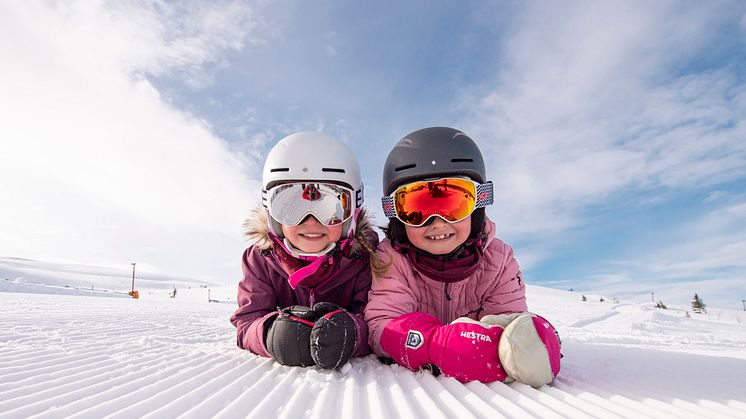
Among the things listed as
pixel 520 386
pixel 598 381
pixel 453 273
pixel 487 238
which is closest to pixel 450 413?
pixel 520 386

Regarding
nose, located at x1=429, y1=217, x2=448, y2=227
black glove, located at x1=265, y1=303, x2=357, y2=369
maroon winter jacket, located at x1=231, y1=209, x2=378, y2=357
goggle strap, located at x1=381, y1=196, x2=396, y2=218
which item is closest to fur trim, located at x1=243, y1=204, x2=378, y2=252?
maroon winter jacket, located at x1=231, y1=209, x2=378, y2=357

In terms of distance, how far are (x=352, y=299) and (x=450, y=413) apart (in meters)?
1.66

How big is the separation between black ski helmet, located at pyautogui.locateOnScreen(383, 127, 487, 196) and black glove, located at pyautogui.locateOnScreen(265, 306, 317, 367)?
3.90 feet

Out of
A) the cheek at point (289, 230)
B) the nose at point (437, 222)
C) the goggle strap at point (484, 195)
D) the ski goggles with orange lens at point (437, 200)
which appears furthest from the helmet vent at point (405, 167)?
the cheek at point (289, 230)

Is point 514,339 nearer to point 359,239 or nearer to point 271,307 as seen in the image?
point 359,239

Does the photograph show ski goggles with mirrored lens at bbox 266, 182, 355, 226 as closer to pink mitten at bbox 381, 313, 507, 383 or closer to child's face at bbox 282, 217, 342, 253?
child's face at bbox 282, 217, 342, 253

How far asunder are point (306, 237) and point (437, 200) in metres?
0.96

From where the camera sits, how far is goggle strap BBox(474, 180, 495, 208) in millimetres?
2758

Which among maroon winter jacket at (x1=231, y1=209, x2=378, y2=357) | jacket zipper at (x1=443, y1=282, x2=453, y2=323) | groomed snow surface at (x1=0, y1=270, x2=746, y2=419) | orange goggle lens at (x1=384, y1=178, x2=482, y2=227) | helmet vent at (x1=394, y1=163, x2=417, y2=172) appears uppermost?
helmet vent at (x1=394, y1=163, x2=417, y2=172)

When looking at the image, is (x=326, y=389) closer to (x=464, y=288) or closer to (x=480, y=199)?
(x=464, y=288)

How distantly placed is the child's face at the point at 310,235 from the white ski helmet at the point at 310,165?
0.12 meters

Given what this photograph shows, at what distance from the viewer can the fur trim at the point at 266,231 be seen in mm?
2830

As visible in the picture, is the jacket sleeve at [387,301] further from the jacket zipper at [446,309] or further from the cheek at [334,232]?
the cheek at [334,232]

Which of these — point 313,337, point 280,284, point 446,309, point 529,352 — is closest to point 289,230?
point 280,284
